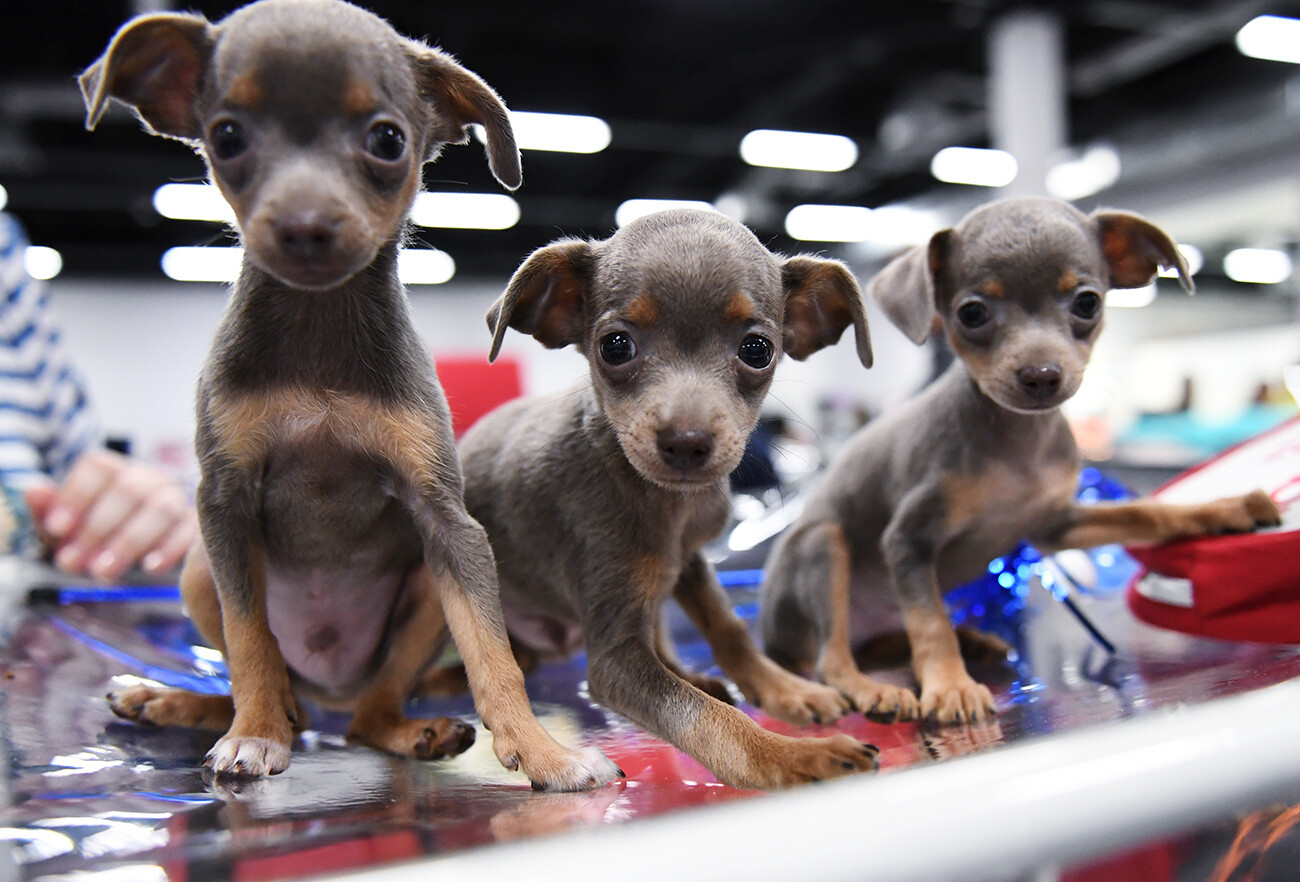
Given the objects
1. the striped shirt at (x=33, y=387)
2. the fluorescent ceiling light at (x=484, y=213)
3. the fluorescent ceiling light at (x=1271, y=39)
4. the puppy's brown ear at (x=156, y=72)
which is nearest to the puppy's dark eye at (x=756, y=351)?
the puppy's brown ear at (x=156, y=72)

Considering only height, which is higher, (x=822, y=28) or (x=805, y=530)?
(x=822, y=28)

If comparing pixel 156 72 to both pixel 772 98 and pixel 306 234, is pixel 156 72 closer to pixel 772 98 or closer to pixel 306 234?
pixel 306 234

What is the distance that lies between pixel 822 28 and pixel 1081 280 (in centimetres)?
878

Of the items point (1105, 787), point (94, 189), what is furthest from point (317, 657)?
point (94, 189)

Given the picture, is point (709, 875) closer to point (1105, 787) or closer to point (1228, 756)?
point (1105, 787)

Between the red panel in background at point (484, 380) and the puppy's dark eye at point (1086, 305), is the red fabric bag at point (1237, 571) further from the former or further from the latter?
the red panel in background at point (484, 380)

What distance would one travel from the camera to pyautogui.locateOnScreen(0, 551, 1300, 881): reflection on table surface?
79 centimetres

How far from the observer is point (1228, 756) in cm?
65

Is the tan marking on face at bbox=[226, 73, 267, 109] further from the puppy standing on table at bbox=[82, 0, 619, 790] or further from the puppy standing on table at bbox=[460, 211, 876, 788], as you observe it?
the puppy standing on table at bbox=[460, 211, 876, 788]

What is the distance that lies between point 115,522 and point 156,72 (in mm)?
1500

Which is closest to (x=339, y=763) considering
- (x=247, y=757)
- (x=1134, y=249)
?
(x=247, y=757)

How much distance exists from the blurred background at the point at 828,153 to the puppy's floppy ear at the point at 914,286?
340cm

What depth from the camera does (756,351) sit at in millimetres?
1304

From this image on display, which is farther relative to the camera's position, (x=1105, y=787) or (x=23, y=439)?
(x=23, y=439)
